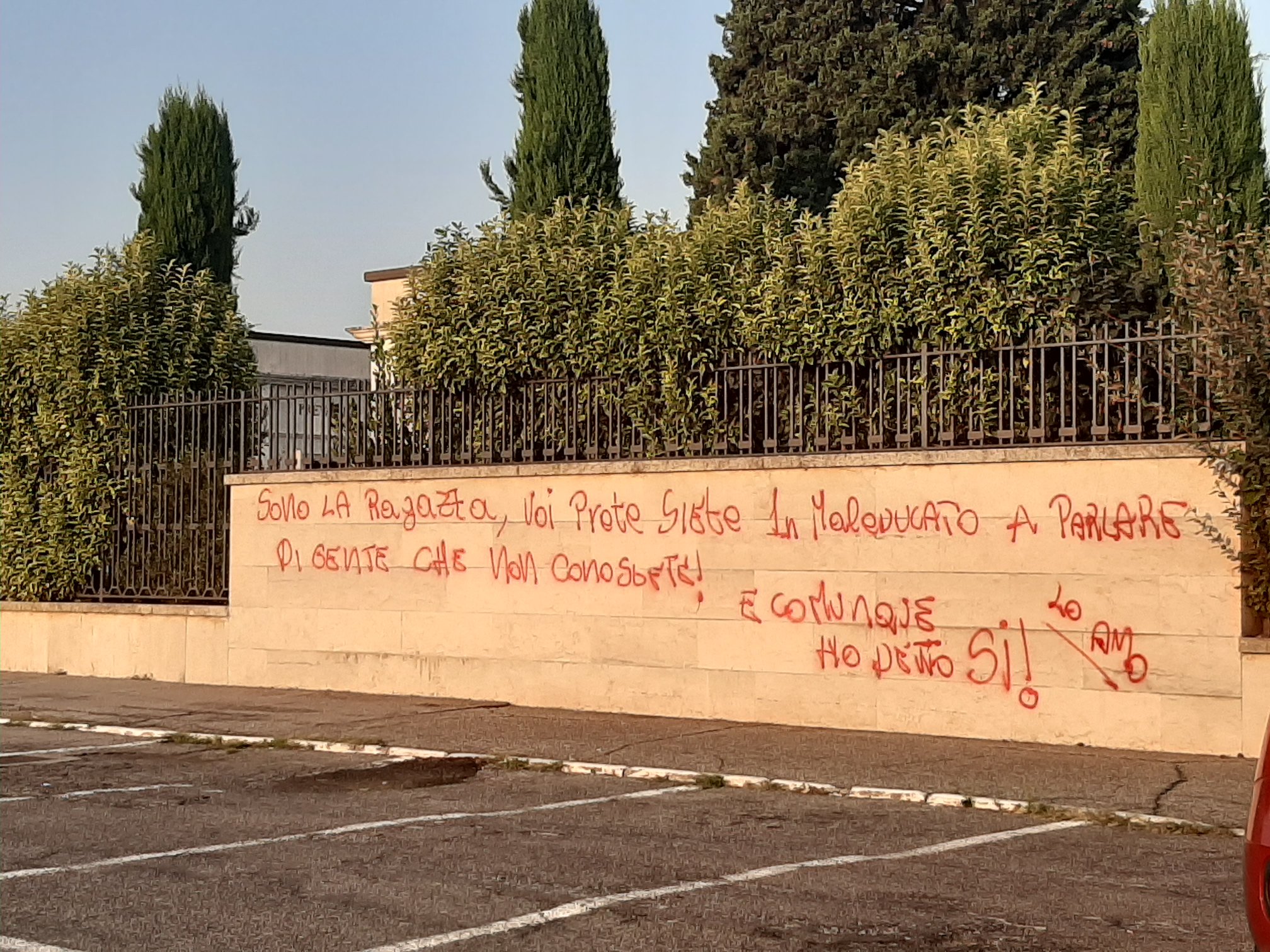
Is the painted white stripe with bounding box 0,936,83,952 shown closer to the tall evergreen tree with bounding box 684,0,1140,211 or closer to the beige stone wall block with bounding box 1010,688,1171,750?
the beige stone wall block with bounding box 1010,688,1171,750

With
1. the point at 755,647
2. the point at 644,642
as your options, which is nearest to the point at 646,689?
the point at 644,642

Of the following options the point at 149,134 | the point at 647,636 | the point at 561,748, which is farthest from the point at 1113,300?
the point at 149,134

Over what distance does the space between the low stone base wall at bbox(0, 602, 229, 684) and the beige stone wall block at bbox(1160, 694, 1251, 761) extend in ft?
30.1

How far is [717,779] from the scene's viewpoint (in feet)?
33.2

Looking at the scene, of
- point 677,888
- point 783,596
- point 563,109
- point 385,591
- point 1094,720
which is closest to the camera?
point 677,888

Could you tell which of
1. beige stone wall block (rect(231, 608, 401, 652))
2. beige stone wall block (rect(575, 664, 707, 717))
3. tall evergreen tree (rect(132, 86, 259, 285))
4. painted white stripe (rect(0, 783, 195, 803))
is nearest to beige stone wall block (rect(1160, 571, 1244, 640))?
beige stone wall block (rect(575, 664, 707, 717))

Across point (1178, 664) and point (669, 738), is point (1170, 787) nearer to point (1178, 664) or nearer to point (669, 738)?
A: point (1178, 664)

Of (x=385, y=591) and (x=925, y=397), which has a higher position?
(x=925, y=397)

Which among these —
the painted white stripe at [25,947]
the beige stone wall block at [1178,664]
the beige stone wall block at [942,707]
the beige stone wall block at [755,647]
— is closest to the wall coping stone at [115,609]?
the beige stone wall block at [755,647]

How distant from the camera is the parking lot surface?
240 inches

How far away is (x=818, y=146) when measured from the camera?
116 feet

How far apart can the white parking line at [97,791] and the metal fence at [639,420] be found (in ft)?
16.4

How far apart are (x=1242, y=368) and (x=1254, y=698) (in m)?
2.12

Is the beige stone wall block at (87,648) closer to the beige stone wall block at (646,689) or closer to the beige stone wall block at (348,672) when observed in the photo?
the beige stone wall block at (348,672)
